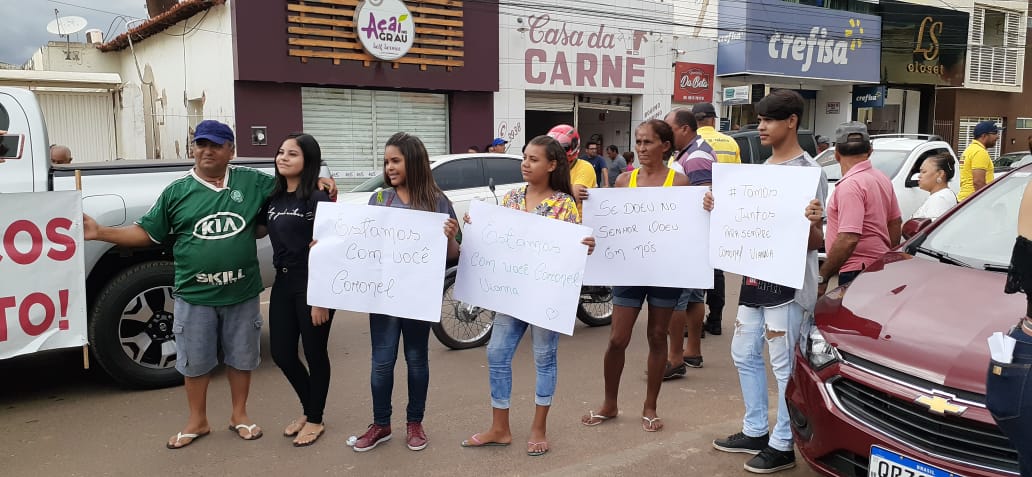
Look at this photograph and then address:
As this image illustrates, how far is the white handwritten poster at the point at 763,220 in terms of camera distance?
3.42 m

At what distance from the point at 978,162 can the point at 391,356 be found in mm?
7621

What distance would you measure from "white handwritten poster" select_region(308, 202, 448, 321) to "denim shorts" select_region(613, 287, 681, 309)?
104 centimetres

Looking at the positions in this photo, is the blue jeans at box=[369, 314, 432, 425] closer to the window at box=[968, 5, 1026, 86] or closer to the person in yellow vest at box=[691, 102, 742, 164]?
the person in yellow vest at box=[691, 102, 742, 164]

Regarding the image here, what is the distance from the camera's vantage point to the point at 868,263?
402 centimetres

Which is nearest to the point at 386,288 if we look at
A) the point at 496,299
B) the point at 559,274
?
Result: the point at 496,299

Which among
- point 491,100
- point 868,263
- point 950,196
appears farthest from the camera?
point 491,100

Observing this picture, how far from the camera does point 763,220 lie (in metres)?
3.56

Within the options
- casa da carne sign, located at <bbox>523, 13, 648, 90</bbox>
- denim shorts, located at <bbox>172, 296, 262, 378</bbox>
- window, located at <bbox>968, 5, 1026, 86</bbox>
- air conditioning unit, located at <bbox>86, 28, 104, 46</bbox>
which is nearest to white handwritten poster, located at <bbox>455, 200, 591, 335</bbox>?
denim shorts, located at <bbox>172, 296, 262, 378</bbox>

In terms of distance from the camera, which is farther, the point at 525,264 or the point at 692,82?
the point at 692,82

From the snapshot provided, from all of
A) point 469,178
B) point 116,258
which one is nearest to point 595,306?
point 469,178

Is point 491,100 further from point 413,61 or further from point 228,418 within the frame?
point 228,418

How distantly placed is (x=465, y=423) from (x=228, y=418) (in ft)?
4.77

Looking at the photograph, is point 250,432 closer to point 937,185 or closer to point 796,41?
point 937,185

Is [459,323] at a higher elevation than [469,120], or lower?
lower
